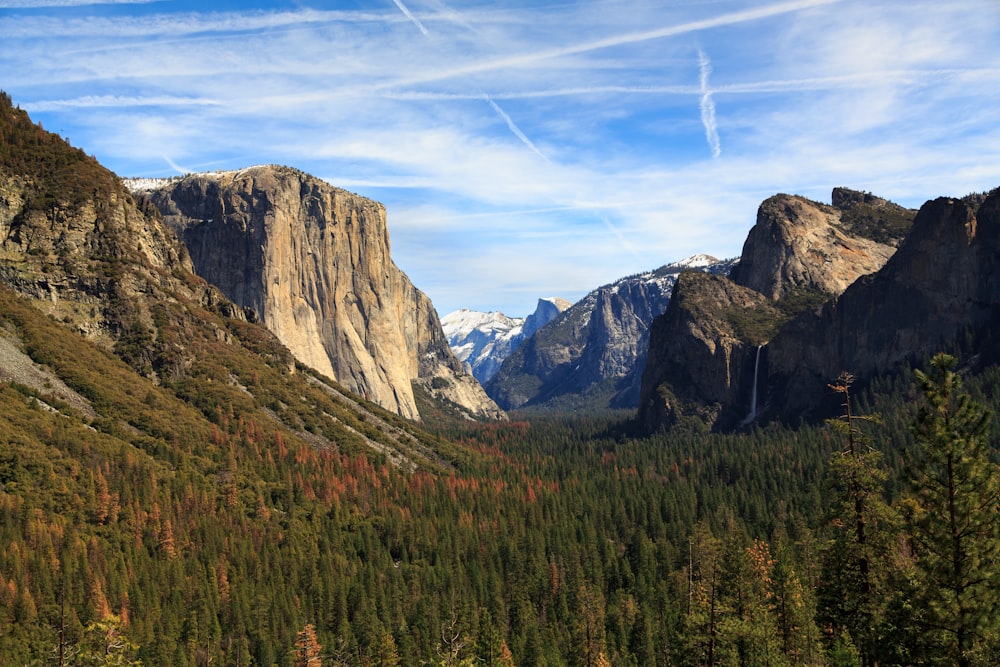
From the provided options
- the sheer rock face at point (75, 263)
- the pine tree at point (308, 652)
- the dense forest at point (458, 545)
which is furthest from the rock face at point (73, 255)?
the pine tree at point (308, 652)

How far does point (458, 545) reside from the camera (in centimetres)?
12669

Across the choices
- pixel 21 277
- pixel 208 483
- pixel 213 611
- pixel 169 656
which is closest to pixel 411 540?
pixel 208 483

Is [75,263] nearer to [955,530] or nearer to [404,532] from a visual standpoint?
[404,532]

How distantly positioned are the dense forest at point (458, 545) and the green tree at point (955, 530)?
8 centimetres

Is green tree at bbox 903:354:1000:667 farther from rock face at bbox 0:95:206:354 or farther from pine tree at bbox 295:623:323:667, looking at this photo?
rock face at bbox 0:95:206:354

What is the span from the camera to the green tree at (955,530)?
1150 inches

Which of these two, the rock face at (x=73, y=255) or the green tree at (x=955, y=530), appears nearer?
the green tree at (x=955, y=530)

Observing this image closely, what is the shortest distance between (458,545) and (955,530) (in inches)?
4051

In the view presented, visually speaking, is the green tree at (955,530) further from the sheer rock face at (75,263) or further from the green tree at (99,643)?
the sheer rock face at (75,263)

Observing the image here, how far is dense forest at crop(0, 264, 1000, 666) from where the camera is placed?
107 ft

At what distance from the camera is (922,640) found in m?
30.6

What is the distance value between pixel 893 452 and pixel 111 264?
172 m

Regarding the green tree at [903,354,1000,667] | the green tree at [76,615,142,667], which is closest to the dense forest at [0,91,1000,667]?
the green tree at [903,354,1000,667]

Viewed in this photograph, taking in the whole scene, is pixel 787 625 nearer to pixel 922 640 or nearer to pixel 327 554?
pixel 922 640
